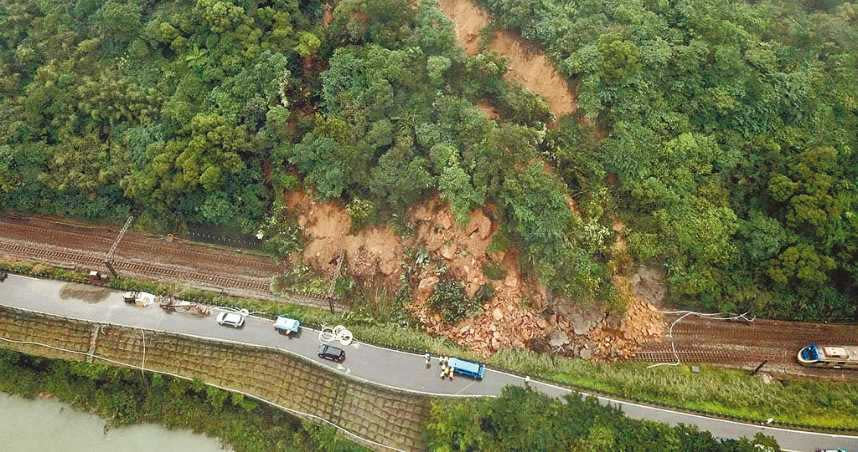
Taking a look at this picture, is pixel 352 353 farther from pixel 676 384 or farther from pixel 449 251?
pixel 676 384

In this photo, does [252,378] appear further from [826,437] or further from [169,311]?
[826,437]

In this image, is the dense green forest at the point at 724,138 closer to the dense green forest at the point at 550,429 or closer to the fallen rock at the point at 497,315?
the fallen rock at the point at 497,315

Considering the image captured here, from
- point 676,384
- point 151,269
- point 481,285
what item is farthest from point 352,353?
point 676,384

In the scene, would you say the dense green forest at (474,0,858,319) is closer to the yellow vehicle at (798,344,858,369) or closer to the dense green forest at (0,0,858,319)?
the dense green forest at (0,0,858,319)

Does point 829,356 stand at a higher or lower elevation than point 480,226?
higher

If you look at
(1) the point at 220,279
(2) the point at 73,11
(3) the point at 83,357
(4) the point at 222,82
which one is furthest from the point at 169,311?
(2) the point at 73,11

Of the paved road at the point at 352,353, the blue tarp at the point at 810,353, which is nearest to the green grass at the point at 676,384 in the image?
the paved road at the point at 352,353
